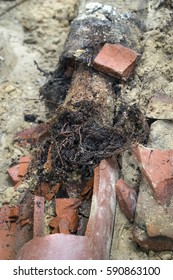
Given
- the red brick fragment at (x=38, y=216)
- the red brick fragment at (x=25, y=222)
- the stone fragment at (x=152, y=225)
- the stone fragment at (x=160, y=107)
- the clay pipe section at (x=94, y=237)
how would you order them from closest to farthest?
the clay pipe section at (x=94, y=237), the stone fragment at (x=152, y=225), the red brick fragment at (x=38, y=216), the red brick fragment at (x=25, y=222), the stone fragment at (x=160, y=107)

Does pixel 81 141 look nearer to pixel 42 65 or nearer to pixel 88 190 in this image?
pixel 88 190

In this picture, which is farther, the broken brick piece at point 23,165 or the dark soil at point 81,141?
the broken brick piece at point 23,165

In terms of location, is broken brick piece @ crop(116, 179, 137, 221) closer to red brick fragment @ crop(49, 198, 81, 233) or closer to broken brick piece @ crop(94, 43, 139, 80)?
red brick fragment @ crop(49, 198, 81, 233)

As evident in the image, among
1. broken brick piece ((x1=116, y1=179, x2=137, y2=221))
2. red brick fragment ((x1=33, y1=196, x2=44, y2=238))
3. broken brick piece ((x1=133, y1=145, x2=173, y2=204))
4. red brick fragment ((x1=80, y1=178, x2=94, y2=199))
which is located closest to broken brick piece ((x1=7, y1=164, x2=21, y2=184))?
red brick fragment ((x1=33, y1=196, x2=44, y2=238))

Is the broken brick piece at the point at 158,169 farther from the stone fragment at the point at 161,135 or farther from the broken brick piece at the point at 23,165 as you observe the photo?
the broken brick piece at the point at 23,165

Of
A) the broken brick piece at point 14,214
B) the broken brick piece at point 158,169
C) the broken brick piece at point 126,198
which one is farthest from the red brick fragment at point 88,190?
the broken brick piece at point 14,214

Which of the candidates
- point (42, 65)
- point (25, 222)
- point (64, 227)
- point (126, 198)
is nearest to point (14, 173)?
point (25, 222)

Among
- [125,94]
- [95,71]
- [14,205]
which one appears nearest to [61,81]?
[95,71]
